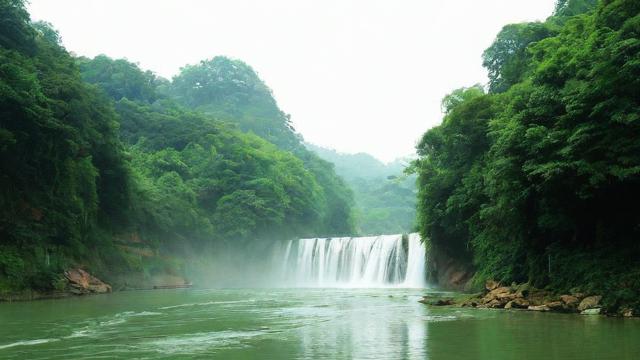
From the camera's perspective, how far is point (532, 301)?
1722 cm

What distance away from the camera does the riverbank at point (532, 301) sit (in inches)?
584

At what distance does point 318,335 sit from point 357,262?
30.9 metres

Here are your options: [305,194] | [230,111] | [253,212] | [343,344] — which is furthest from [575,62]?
[230,111]

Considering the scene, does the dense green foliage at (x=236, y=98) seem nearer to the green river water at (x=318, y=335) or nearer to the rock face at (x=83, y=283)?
the rock face at (x=83, y=283)

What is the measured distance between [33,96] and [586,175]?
19.7m

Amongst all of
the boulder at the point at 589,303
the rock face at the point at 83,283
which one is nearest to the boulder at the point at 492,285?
the boulder at the point at 589,303

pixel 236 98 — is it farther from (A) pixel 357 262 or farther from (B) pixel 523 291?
(B) pixel 523 291

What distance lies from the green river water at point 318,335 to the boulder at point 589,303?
777 mm

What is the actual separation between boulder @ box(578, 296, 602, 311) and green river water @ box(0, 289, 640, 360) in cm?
78

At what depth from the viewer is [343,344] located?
10.7 metres

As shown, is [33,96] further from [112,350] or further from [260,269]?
[260,269]

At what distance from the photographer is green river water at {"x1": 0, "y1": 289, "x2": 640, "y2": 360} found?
31.6 feet

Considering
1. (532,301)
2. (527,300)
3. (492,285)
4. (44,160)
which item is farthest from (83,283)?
(532,301)

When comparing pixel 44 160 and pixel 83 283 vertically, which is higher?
pixel 44 160
